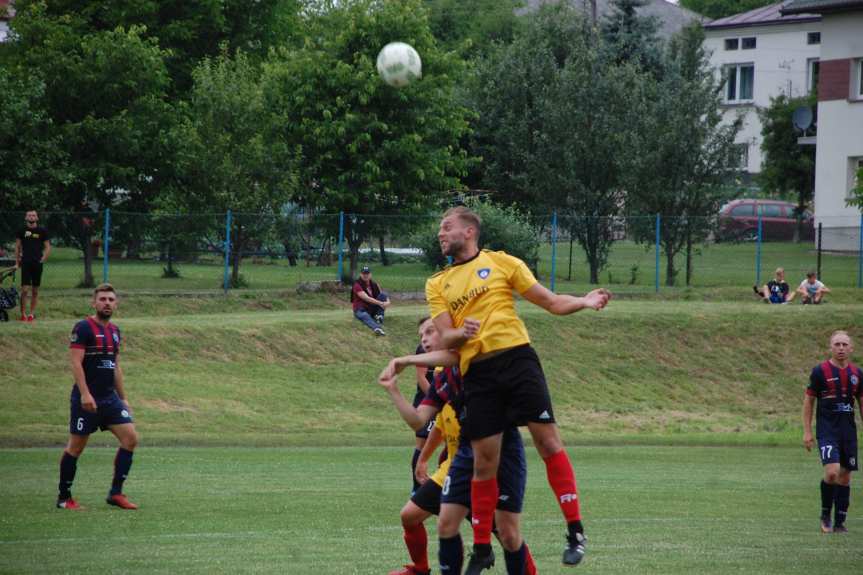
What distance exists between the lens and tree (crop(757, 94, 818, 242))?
5734 cm

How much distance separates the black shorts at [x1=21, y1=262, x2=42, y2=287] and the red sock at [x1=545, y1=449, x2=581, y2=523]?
71.0 ft

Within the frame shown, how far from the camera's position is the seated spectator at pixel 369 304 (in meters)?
30.4

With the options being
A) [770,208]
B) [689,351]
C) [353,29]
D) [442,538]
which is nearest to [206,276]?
[353,29]

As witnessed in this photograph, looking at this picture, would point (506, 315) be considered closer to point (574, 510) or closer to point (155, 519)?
point (574, 510)

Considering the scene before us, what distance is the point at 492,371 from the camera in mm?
8438

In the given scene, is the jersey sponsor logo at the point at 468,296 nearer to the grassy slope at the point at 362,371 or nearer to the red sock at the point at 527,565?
the red sock at the point at 527,565

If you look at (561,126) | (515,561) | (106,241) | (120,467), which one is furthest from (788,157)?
(515,561)

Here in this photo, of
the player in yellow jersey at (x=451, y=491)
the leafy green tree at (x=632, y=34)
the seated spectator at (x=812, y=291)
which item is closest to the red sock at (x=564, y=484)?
the player in yellow jersey at (x=451, y=491)

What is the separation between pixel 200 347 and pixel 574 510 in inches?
793

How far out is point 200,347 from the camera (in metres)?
27.6

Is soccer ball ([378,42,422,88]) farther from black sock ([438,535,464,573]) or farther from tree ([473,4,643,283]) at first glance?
tree ([473,4,643,283])

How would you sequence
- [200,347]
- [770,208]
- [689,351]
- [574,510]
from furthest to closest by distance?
1. [770,208]
2. [689,351]
3. [200,347]
4. [574,510]

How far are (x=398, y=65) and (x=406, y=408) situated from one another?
15.8 meters

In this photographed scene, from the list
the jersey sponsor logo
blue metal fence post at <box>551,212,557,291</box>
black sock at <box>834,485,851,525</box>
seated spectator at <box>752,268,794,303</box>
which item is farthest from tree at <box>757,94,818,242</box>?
the jersey sponsor logo
